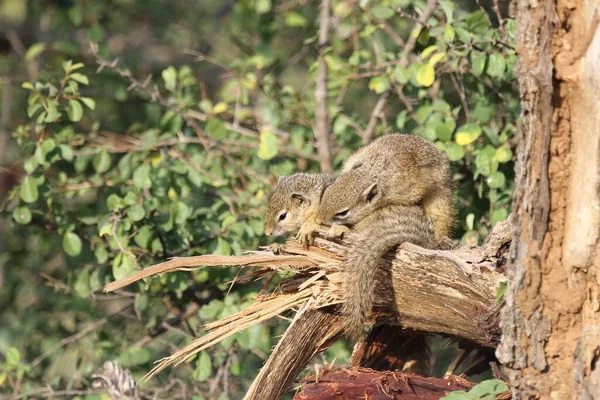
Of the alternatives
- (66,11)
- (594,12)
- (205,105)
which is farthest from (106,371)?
(66,11)

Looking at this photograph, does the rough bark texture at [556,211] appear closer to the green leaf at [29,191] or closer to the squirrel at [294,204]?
the squirrel at [294,204]

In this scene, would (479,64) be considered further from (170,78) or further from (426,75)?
(170,78)

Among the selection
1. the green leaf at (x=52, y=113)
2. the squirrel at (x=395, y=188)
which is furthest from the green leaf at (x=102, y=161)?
the squirrel at (x=395, y=188)

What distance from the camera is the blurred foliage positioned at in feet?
13.0

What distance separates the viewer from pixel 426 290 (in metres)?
2.92

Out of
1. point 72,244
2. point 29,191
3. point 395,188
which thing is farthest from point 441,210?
point 29,191

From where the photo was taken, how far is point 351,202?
3.55 m

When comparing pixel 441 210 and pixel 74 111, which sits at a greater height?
pixel 441 210

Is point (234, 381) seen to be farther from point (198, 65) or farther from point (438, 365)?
point (198, 65)

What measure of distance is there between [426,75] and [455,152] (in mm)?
386

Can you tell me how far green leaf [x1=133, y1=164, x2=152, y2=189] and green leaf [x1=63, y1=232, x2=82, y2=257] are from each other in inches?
15.6

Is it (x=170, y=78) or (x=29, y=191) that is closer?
(x=29, y=191)

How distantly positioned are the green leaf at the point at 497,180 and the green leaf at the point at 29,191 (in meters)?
2.11

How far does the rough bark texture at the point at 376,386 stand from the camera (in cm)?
279
